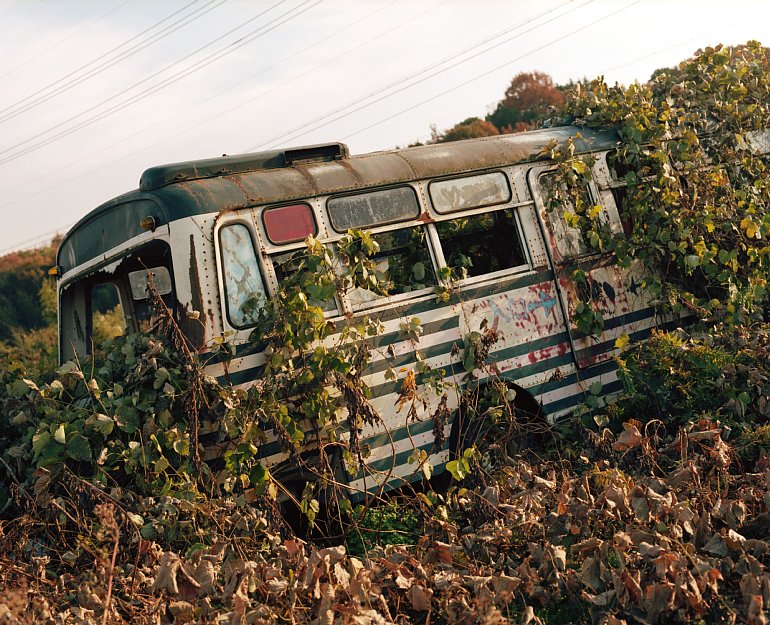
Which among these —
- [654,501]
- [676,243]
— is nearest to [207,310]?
[654,501]

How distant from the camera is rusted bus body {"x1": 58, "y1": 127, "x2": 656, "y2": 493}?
6613 mm

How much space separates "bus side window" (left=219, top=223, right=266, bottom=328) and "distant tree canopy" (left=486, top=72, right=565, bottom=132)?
3441 centimetres

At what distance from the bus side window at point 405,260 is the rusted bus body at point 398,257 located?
14 mm

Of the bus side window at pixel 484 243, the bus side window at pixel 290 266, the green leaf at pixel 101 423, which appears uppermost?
the bus side window at pixel 290 266

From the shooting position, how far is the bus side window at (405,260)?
765 cm

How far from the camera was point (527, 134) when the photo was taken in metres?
8.86

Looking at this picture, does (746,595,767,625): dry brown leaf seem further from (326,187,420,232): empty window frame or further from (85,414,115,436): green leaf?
(326,187,420,232): empty window frame

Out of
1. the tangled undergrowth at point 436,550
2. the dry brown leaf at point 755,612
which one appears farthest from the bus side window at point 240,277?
the dry brown leaf at point 755,612

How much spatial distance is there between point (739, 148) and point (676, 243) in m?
1.80

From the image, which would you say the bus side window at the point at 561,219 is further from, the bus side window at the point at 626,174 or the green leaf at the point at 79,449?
the green leaf at the point at 79,449

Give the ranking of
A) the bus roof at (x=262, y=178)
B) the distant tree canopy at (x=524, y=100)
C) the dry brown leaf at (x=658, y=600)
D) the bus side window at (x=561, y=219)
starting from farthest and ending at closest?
the distant tree canopy at (x=524, y=100) → the bus side window at (x=561, y=219) → the bus roof at (x=262, y=178) → the dry brown leaf at (x=658, y=600)

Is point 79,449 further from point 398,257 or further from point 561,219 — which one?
point 561,219

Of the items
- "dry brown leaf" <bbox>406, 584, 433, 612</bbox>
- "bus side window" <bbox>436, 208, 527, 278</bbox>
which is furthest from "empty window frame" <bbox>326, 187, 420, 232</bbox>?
"dry brown leaf" <bbox>406, 584, 433, 612</bbox>

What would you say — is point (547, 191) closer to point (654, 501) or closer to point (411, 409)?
point (411, 409)
